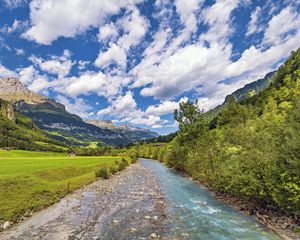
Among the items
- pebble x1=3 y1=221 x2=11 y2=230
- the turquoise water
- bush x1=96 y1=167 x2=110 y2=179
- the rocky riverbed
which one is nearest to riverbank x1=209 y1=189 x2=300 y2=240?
the turquoise water

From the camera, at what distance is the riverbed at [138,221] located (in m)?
19.2

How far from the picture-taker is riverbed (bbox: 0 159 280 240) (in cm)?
1921

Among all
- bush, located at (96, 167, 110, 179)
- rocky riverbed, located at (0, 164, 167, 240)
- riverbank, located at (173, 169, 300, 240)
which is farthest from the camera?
bush, located at (96, 167, 110, 179)

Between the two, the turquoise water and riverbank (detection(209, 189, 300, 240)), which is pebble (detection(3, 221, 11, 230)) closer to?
the turquoise water

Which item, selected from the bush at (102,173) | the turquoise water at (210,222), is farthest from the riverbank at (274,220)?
the bush at (102,173)

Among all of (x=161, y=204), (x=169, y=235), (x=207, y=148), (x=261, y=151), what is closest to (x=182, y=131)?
(x=207, y=148)

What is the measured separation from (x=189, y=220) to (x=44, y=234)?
40.2 ft

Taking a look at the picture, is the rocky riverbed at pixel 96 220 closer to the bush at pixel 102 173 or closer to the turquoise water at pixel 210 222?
the turquoise water at pixel 210 222

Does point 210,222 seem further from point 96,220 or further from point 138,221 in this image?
point 96,220

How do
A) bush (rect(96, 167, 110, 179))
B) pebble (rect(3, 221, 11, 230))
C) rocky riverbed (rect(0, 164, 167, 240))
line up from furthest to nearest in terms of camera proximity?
bush (rect(96, 167, 110, 179)) → pebble (rect(3, 221, 11, 230)) → rocky riverbed (rect(0, 164, 167, 240))

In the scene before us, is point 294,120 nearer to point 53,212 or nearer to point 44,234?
point 44,234

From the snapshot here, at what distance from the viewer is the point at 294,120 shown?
2055 cm

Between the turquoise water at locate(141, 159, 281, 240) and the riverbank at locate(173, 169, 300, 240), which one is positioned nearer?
the riverbank at locate(173, 169, 300, 240)

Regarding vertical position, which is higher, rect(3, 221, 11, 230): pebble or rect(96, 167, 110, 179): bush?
rect(96, 167, 110, 179): bush
